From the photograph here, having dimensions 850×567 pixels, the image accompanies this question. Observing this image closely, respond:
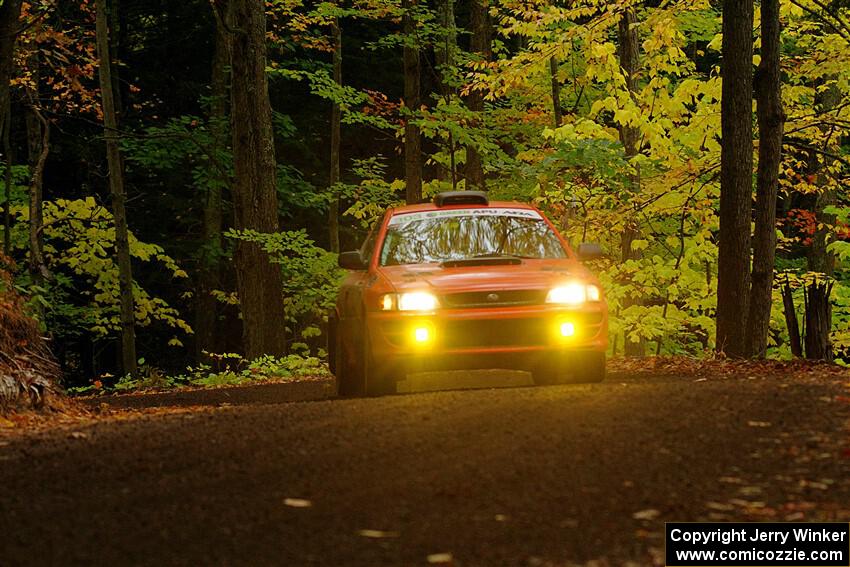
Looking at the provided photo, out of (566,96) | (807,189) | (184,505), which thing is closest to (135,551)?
(184,505)

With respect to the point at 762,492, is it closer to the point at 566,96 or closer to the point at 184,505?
the point at 184,505

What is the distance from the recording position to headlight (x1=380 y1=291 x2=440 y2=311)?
9.38 m

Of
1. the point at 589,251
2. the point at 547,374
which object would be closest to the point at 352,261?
the point at 547,374

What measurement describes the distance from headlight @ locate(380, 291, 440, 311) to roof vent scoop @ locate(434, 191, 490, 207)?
6.61 ft

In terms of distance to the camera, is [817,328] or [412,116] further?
[412,116]

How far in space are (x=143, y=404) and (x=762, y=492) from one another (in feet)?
33.5

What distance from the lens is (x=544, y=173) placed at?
17.1 meters

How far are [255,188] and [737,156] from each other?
995cm

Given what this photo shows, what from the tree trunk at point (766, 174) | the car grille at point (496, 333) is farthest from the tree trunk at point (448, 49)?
the car grille at point (496, 333)

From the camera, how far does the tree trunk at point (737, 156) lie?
1397cm

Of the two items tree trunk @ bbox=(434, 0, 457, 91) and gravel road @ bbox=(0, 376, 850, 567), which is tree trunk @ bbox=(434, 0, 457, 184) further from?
gravel road @ bbox=(0, 376, 850, 567)

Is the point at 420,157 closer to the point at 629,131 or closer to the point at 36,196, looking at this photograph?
the point at 629,131

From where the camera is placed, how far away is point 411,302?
370 inches

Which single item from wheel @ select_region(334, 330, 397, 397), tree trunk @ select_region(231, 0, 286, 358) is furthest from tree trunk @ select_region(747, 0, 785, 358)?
tree trunk @ select_region(231, 0, 286, 358)
